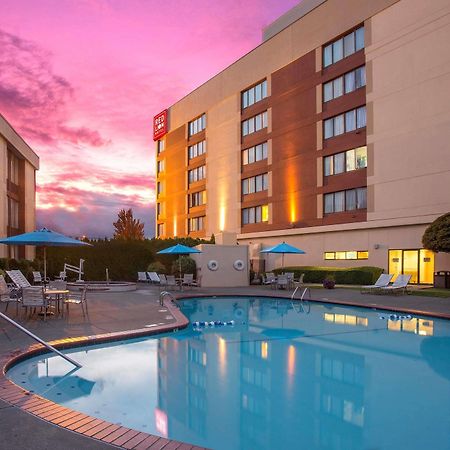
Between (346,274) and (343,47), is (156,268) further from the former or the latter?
(343,47)

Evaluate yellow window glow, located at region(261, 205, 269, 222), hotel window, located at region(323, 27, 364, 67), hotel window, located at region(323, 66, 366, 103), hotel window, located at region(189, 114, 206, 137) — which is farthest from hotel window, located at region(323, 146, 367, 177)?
hotel window, located at region(189, 114, 206, 137)

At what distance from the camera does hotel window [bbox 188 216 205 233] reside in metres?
45.3

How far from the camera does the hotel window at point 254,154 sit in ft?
120

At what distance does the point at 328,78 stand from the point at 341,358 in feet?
81.5

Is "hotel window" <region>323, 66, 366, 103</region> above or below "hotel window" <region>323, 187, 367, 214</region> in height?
above

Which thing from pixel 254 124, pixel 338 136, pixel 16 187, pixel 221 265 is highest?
pixel 254 124

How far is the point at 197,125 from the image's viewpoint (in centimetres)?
4650

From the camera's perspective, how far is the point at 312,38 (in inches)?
1228

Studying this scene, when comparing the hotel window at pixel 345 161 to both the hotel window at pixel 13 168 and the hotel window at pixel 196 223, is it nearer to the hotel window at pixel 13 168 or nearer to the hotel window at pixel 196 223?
the hotel window at pixel 196 223

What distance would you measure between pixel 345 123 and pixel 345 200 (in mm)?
4945

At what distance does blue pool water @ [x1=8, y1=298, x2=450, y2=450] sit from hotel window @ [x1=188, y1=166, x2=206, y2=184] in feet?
113

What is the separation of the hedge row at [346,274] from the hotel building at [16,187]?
19.2 m

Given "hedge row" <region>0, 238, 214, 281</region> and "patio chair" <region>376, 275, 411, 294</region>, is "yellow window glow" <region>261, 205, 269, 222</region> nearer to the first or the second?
"hedge row" <region>0, 238, 214, 281</region>

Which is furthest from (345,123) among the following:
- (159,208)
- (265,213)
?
(159,208)
